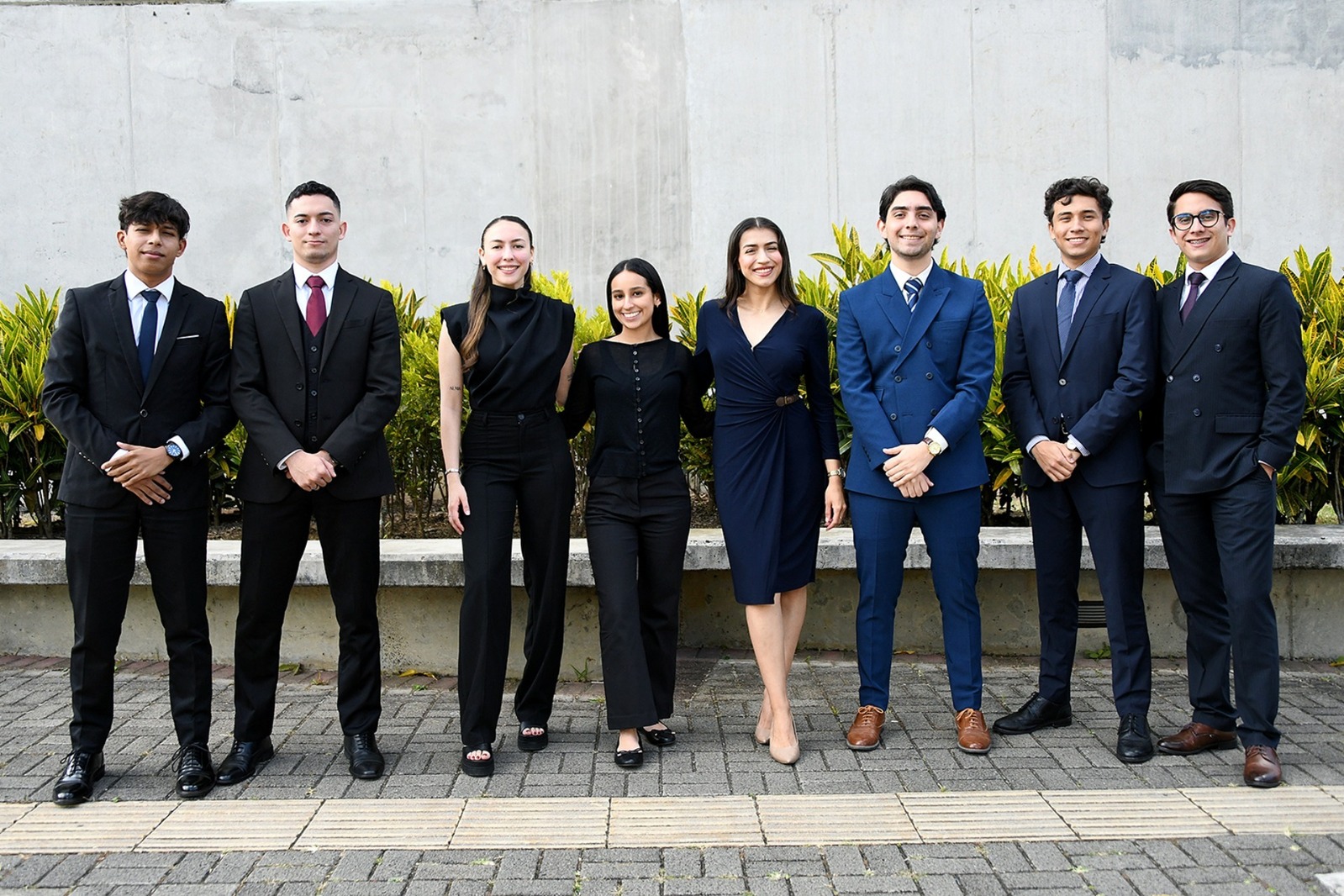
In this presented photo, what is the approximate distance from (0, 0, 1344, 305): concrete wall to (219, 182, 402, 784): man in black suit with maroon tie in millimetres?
5212

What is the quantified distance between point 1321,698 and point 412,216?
24.8 feet

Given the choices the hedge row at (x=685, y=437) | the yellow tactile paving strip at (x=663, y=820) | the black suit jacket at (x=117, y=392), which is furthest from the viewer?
the hedge row at (x=685, y=437)

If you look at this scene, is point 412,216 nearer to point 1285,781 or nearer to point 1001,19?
point 1001,19

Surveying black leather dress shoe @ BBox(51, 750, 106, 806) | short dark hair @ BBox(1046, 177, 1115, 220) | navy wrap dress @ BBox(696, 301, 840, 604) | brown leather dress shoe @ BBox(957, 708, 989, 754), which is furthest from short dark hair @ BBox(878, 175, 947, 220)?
black leather dress shoe @ BBox(51, 750, 106, 806)

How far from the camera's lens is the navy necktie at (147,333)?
13.8 feet

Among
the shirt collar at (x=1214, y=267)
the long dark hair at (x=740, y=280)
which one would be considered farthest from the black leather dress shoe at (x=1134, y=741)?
the long dark hair at (x=740, y=280)

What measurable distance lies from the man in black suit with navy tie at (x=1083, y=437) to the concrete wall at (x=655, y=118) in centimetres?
492

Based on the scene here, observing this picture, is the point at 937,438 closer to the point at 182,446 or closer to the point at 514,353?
the point at 514,353

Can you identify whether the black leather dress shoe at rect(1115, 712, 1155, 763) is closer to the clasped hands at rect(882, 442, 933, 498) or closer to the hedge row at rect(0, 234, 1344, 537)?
the clasped hands at rect(882, 442, 933, 498)

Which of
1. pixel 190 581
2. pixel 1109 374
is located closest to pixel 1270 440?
pixel 1109 374

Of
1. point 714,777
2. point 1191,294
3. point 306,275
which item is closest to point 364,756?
point 714,777

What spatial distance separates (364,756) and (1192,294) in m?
3.74

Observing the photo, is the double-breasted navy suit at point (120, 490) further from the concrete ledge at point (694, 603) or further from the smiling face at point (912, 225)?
the smiling face at point (912, 225)

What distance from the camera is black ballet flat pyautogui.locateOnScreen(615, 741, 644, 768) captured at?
4.29m
